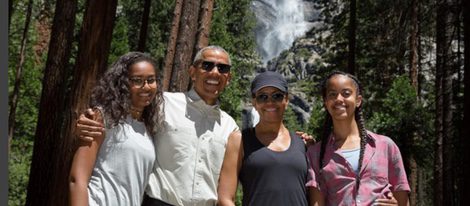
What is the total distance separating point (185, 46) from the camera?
324 inches

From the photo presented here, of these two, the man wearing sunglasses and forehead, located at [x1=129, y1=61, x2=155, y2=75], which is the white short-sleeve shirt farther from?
forehead, located at [x1=129, y1=61, x2=155, y2=75]

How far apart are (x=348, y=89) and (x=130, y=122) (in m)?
1.18

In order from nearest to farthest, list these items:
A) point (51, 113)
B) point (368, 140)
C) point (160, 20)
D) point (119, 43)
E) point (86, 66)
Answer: point (368, 140) < point (86, 66) < point (51, 113) < point (119, 43) < point (160, 20)

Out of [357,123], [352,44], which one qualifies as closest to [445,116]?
[352,44]

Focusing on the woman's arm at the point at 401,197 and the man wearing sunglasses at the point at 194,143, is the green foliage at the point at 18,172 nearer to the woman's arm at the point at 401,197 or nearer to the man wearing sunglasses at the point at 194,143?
the man wearing sunglasses at the point at 194,143

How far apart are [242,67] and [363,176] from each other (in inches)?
925

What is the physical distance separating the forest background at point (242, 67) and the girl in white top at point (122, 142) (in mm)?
639

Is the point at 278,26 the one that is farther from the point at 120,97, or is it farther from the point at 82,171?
the point at 82,171

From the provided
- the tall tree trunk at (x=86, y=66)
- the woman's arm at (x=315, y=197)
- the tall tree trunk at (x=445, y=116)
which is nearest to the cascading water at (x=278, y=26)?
the tall tree trunk at (x=445, y=116)

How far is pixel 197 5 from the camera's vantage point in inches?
334

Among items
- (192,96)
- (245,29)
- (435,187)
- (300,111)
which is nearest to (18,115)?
(245,29)

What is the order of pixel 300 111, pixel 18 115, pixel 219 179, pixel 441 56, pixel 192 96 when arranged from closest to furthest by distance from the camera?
pixel 219 179 → pixel 192 96 → pixel 441 56 → pixel 18 115 → pixel 300 111

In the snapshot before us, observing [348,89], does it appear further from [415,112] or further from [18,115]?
[18,115]

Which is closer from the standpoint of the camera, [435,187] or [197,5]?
[197,5]
